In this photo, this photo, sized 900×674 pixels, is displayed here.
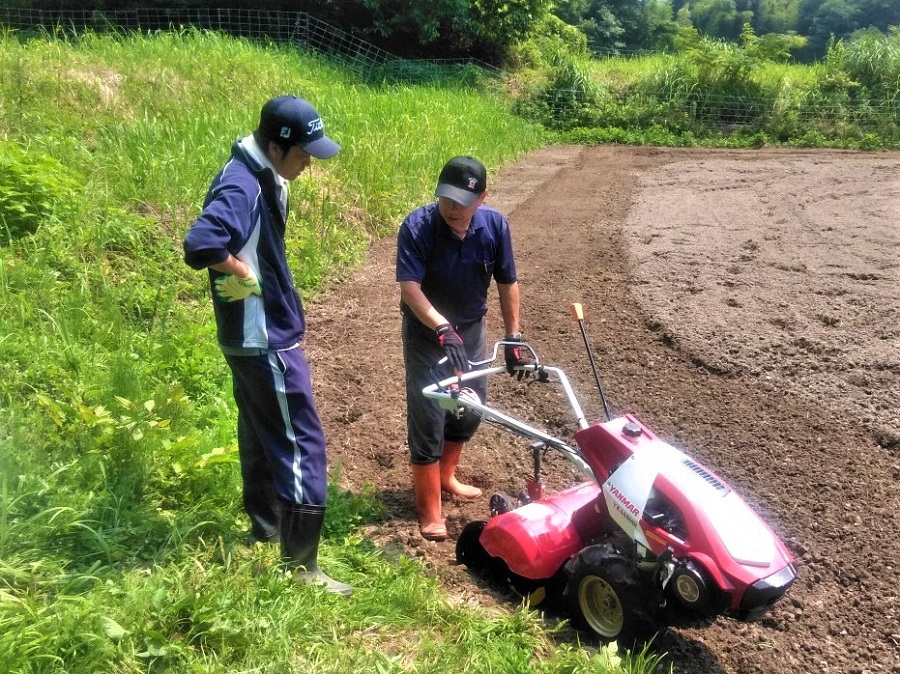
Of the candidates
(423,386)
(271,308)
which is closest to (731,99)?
(423,386)

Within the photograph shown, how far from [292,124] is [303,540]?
157 centimetres

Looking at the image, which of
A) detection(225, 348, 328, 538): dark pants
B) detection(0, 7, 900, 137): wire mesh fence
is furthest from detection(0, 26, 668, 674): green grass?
detection(0, 7, 900, 137): wire mesh fence

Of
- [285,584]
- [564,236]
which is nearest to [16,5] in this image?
[564,236]

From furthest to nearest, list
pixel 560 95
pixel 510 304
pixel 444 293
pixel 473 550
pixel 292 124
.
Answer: pixel 560 95 → pixel 510 304 → pixel 444 293 → pixel 473 550 → pixel 292 124

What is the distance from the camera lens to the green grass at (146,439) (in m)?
2.69

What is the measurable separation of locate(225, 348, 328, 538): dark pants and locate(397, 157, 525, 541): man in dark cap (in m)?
0.68

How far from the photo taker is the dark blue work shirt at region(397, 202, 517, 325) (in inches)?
145

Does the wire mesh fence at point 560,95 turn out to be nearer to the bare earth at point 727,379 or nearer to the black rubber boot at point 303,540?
the bare earth at point 727,379

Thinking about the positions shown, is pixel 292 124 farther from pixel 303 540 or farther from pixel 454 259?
pixel 303 540

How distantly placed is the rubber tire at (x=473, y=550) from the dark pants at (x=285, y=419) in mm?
829

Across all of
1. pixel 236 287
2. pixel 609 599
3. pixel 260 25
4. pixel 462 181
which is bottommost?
pixel 260 25

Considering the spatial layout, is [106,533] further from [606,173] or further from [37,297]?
[606,173]

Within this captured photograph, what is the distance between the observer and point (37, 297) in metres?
4.89

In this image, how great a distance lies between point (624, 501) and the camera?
9.89 feet
